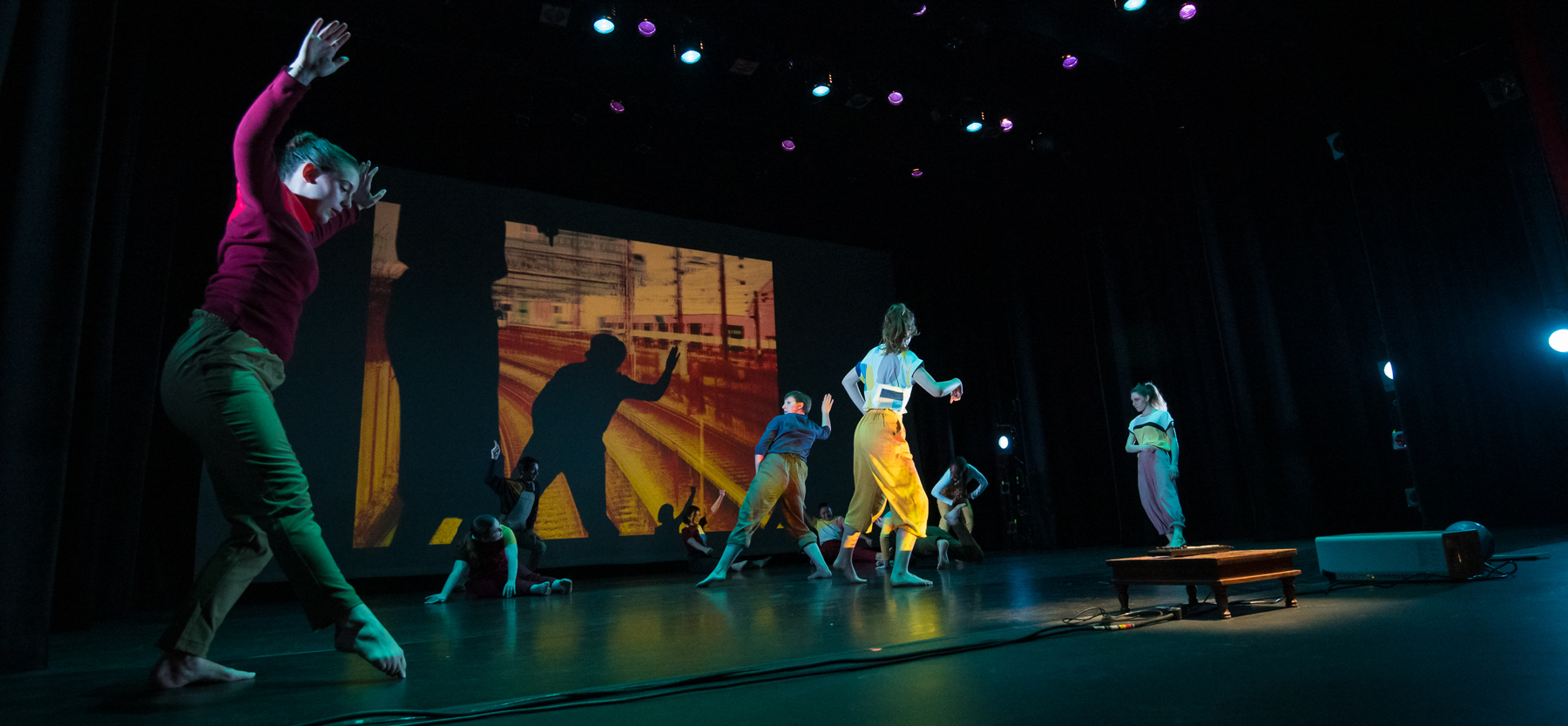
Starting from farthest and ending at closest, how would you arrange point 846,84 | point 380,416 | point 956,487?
point 846,84 < point 956,487 < point 380,416

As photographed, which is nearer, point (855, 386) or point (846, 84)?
point (855, 386)

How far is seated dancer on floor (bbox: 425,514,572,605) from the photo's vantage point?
19.9ft

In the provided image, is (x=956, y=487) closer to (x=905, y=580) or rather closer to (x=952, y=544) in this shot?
(x=952, y=544)

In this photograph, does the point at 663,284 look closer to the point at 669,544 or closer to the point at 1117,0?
the point at 669,544

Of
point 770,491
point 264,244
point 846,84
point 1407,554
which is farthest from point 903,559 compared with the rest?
point 846,84

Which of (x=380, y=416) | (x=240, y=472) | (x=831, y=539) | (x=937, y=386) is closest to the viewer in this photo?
(x=240, y=472)

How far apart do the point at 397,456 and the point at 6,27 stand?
6.42 meters

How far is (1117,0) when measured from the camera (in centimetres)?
783

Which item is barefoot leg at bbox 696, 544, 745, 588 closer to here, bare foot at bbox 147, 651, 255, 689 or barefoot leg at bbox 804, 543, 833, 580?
barefoot leg at bbox 804, 543, 833, 580

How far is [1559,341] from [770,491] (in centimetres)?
831

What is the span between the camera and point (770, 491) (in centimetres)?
626

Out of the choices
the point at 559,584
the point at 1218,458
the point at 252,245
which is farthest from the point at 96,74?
the point at 1218,458

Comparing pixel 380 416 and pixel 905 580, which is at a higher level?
pixel 380 416

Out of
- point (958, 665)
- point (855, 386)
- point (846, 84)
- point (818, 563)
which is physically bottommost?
point (818, 563)
